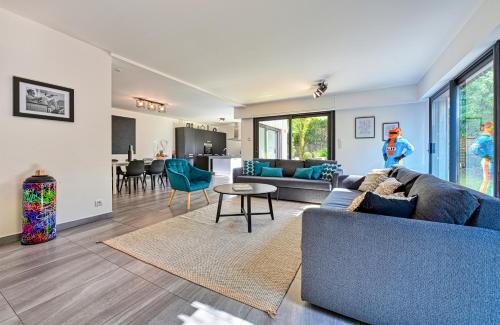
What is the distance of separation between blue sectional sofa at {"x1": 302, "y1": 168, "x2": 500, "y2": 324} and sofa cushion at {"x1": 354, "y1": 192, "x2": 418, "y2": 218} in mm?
74

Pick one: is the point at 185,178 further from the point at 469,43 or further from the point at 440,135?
the point at 440,135

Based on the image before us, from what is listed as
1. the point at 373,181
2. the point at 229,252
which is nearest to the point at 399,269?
the point at 229,252

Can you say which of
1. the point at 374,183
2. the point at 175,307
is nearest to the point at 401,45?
the point at 374,183

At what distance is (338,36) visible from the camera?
274 cm

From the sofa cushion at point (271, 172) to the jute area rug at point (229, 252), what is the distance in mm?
1678

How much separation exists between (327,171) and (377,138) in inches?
73.0

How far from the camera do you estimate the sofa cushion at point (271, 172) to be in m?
4.99

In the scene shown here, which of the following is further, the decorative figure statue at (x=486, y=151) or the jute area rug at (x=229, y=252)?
the decorative figure statue at (x=486, y=151)

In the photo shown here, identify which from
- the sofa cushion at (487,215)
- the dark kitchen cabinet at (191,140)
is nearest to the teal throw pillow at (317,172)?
the sofa cushion at (487,215)

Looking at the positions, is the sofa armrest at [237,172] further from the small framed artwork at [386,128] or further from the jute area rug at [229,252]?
the small framed artwork at [386,128]

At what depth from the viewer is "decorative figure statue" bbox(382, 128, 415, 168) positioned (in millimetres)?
4008

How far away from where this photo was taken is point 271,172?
5031mm

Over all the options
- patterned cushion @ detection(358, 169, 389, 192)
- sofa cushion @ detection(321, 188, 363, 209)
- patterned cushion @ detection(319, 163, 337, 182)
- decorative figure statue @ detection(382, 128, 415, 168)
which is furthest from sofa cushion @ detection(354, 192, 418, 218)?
decorative figure statue @ detection(382, 128, 415, 168)

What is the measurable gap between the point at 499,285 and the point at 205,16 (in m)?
3.04
